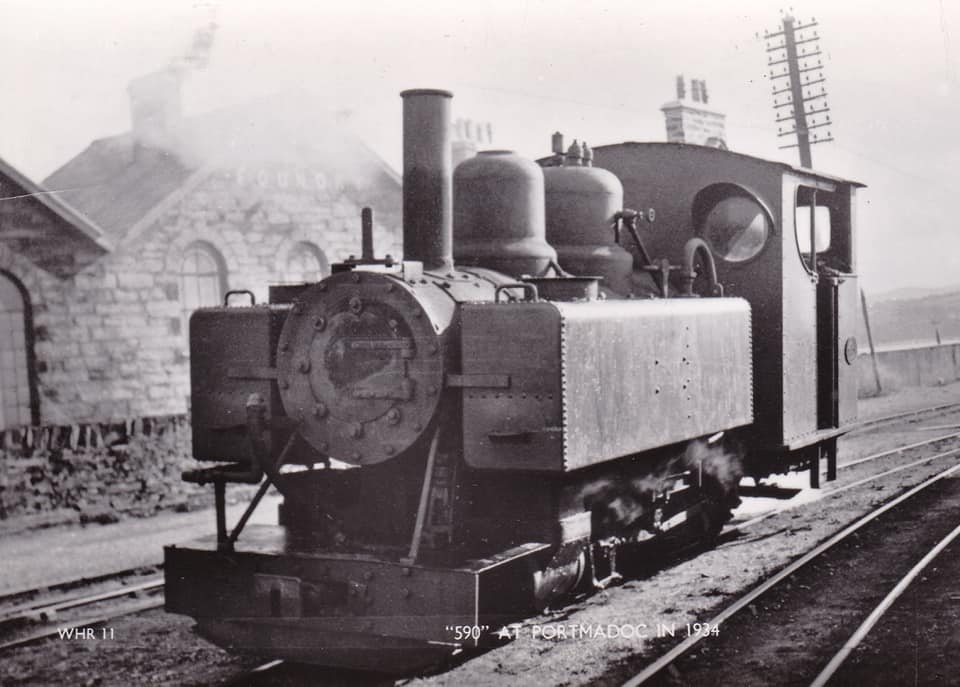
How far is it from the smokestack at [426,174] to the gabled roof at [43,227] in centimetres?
666

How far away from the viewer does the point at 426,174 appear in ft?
17.5

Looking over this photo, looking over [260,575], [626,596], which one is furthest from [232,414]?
[626,596]

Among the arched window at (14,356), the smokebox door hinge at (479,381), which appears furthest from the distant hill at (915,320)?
the smokebox door hinge at (479,381)

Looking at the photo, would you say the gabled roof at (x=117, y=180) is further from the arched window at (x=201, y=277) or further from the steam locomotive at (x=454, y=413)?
the steam locomotive at (x=454, y=413)

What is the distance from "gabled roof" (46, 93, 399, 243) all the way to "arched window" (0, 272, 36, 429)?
58.8 inches

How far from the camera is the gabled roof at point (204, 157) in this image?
1308 cm

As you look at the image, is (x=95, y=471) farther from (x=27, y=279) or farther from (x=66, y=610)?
(x=66, y=610)

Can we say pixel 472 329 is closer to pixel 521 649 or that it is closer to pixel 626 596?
pixel 521 649

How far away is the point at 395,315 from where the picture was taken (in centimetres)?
481

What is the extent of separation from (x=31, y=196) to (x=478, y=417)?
26.2 ft

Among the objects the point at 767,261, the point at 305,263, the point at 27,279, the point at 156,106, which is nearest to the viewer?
the point at 767,261

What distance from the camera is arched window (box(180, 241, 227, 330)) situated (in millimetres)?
13234

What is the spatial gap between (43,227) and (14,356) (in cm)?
137

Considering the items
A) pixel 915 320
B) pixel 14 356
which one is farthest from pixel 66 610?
pixel 915 320
